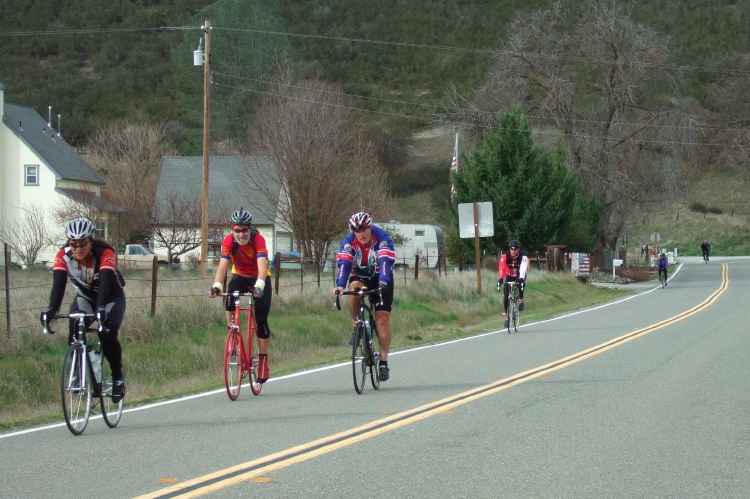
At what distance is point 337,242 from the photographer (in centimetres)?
4119

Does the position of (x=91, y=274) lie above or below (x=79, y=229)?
below

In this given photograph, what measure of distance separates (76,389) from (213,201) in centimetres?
3820

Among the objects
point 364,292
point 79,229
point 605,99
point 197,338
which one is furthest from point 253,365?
point 605,99

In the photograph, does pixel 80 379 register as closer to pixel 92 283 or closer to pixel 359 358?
pixel 92 283

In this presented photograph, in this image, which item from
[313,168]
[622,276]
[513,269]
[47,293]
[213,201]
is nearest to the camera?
[47,293]

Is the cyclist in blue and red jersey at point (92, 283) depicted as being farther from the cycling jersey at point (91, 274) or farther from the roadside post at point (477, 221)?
the roadside post at point (477, 221)

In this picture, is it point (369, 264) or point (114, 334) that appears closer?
point (114, 334)

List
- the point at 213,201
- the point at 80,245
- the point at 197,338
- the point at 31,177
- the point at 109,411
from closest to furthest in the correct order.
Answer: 1. the point at 80,245
2. the point at 109,411
3. the point at 197,338
4. the point at 213,201
5. the point at 31,177

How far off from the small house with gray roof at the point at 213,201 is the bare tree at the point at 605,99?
37.6 ft

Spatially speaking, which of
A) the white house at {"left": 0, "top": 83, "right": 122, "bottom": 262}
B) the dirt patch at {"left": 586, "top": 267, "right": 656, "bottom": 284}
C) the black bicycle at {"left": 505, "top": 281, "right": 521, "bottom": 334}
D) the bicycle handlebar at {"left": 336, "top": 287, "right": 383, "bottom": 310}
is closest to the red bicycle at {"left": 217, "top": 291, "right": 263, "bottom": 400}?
the bicycle handlebar at {"left": 336, "top": 287, "right": 383, "bottom": 310}

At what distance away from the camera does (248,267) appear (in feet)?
35.2

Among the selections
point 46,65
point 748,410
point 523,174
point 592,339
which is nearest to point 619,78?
point 523,174

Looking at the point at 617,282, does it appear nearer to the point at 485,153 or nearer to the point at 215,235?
the point at 485,153

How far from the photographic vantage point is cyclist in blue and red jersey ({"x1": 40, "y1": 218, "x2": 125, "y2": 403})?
8484 millimetres
